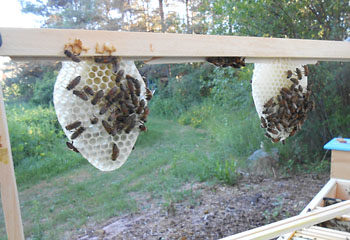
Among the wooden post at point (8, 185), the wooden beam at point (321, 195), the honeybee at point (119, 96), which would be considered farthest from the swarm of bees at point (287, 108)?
the wooden post at point (8, 185)

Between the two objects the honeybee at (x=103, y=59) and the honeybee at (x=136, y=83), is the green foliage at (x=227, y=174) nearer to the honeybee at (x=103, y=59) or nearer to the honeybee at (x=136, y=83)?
the honeybee at (x=136, y=83)

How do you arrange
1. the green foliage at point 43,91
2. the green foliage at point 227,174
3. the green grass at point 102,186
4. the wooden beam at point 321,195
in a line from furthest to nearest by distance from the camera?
1. the green foliage at point 43,91
2. the green foliage at point 227,174
3. the green grass at point 102,186
4. the wooden beam at point 321,195

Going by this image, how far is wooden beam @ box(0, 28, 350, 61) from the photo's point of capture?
2.62 ft

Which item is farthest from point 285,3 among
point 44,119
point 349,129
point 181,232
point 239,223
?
point 44,119

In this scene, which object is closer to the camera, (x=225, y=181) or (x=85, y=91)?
(x=85, y=91)

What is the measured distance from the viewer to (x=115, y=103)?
1.10m

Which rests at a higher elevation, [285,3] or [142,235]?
[285,3]

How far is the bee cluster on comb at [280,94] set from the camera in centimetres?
163

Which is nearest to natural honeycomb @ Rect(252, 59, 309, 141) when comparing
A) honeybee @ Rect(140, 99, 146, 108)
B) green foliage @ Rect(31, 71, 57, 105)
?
honeybee @ Rect(140, 99, 146, 108)

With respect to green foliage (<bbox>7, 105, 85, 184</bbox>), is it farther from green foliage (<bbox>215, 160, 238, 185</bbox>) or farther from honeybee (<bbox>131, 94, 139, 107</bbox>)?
honeybee (<bbox>131, 94, 139, 107</bbox>)

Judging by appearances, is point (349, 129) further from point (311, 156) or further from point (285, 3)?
point (285, 3)

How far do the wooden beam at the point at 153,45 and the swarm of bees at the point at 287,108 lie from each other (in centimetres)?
20

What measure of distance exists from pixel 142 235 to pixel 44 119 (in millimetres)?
5020

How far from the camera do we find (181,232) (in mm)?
3957
